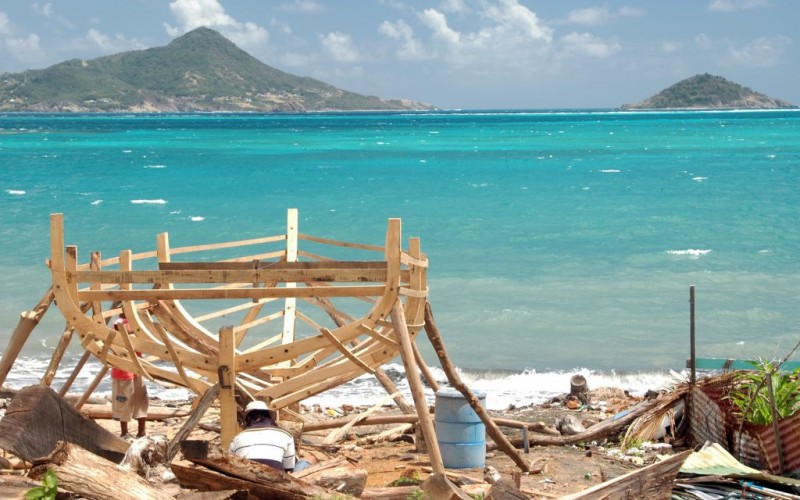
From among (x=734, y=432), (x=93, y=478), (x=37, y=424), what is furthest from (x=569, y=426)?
(x=93, y=478)

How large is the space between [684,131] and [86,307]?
93.5 m

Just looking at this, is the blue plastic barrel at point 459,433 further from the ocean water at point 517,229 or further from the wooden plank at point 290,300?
the ocean water at point 517,229

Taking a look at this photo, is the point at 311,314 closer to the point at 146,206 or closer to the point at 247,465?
the point at 247,465

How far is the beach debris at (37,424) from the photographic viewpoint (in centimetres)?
592

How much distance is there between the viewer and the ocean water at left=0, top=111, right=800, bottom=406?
1466cm

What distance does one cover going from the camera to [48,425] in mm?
6254

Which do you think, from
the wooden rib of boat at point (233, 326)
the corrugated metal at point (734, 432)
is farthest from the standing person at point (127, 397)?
the corrugated metal at point (734, 432)

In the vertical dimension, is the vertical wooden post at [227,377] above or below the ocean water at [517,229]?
above

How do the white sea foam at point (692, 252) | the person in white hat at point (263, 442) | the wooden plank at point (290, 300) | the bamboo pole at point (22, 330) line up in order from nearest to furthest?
the person in white hat at point (263, 442)
the bamboo pole at point (22, 330)
the wooden plank at point (290, 300)
the white sea foam at point (692, 252)

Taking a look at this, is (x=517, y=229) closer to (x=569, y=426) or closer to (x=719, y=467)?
(x=569, y=426)

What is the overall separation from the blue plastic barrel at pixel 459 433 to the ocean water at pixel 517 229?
405 centimetres

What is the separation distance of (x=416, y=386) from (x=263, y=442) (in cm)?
127

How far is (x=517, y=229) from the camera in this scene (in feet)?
89.9

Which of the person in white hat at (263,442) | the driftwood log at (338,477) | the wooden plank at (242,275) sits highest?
the wooden plank at (242,275)
